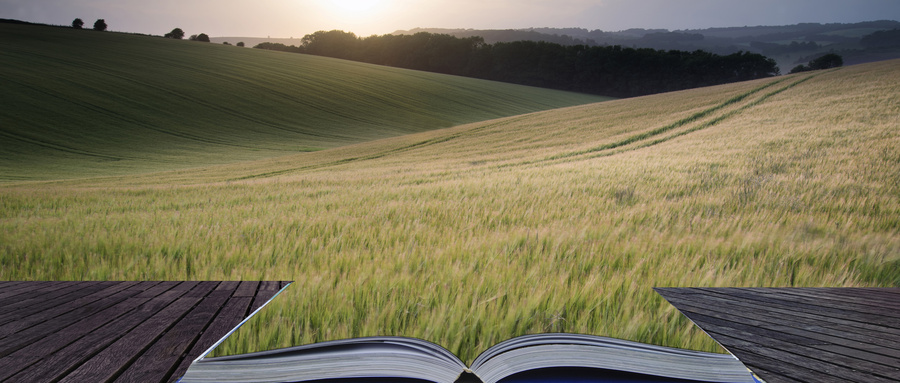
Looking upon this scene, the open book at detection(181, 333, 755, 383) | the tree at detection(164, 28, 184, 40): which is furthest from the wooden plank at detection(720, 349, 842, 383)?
the tree at detection(164, 28, 184, 40)

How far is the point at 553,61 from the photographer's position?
70.1 metres

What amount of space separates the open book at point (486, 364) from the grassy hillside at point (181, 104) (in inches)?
873

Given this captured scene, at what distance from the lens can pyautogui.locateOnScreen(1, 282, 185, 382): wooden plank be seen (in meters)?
1.10

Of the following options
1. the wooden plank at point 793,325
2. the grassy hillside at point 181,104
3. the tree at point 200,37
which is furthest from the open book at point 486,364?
the tree at point 200,37

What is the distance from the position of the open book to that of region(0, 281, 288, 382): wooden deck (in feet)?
1.00

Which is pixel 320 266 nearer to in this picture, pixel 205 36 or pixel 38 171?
pixel 38 171

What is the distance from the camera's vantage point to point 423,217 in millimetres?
3627

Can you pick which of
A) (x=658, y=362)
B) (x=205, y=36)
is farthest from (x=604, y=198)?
(x=205, y=36)

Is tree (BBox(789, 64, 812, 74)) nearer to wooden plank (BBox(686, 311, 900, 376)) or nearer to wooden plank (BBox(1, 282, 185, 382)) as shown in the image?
wooden plank (BBox(686, 311, 900, 376))

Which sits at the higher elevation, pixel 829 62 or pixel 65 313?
pixel 829 62

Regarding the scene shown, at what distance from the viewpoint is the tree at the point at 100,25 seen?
175 ft

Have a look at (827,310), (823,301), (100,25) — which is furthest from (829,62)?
(100,25)

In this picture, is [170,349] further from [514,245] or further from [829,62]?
[829,62]

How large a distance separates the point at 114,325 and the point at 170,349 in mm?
453
